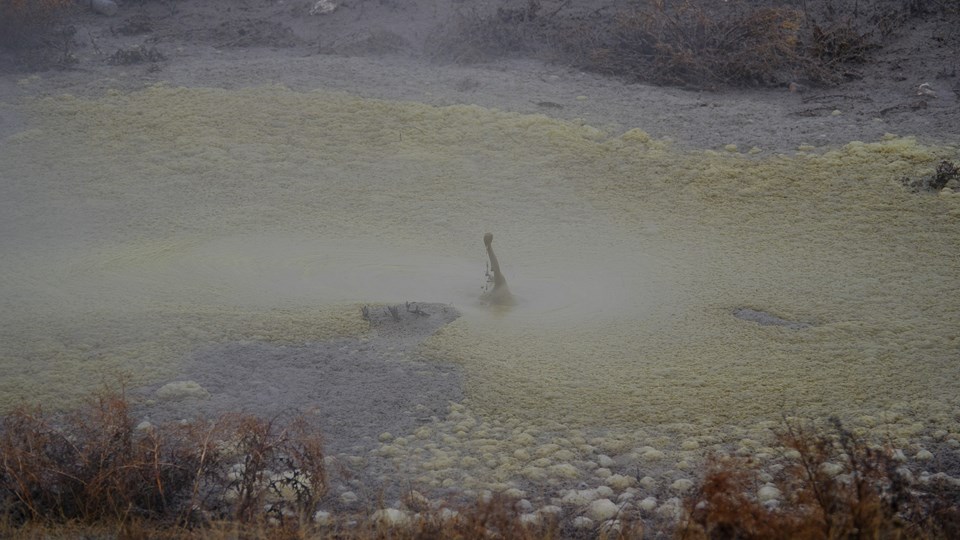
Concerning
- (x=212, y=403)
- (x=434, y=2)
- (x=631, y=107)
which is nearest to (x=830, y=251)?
(x=631, y=107)

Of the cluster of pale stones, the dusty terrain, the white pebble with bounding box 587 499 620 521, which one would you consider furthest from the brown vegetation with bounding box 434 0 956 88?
the white pebble with bounding box 587 499 620 521

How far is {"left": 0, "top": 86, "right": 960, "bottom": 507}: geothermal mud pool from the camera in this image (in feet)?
13.3

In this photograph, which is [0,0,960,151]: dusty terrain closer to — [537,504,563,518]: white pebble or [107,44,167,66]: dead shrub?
[107,44,167,66]: dead shrub

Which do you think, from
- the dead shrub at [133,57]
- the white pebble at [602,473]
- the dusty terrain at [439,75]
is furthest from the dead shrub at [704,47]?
the white pebble at [602,473]

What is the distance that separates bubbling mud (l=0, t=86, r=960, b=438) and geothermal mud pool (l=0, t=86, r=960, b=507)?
0.8 inches

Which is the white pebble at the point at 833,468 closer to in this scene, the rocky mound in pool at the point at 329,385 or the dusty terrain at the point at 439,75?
the rocky mound in pool at the point at 329,385

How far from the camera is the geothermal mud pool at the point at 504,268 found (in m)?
4.06

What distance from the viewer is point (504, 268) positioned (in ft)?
20.0

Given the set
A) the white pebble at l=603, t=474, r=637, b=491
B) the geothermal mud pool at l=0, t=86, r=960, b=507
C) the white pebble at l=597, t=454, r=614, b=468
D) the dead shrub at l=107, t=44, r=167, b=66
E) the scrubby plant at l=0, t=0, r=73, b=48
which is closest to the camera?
the white pebble at l=603, t=474, r=637, b=491

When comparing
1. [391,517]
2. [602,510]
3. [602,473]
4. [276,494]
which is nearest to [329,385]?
[276,494]

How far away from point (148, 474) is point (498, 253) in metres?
3.34

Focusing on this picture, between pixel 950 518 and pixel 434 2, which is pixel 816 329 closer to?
pixel 950 518

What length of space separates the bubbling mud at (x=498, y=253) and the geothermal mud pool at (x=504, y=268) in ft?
0.07

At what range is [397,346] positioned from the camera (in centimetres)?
486
